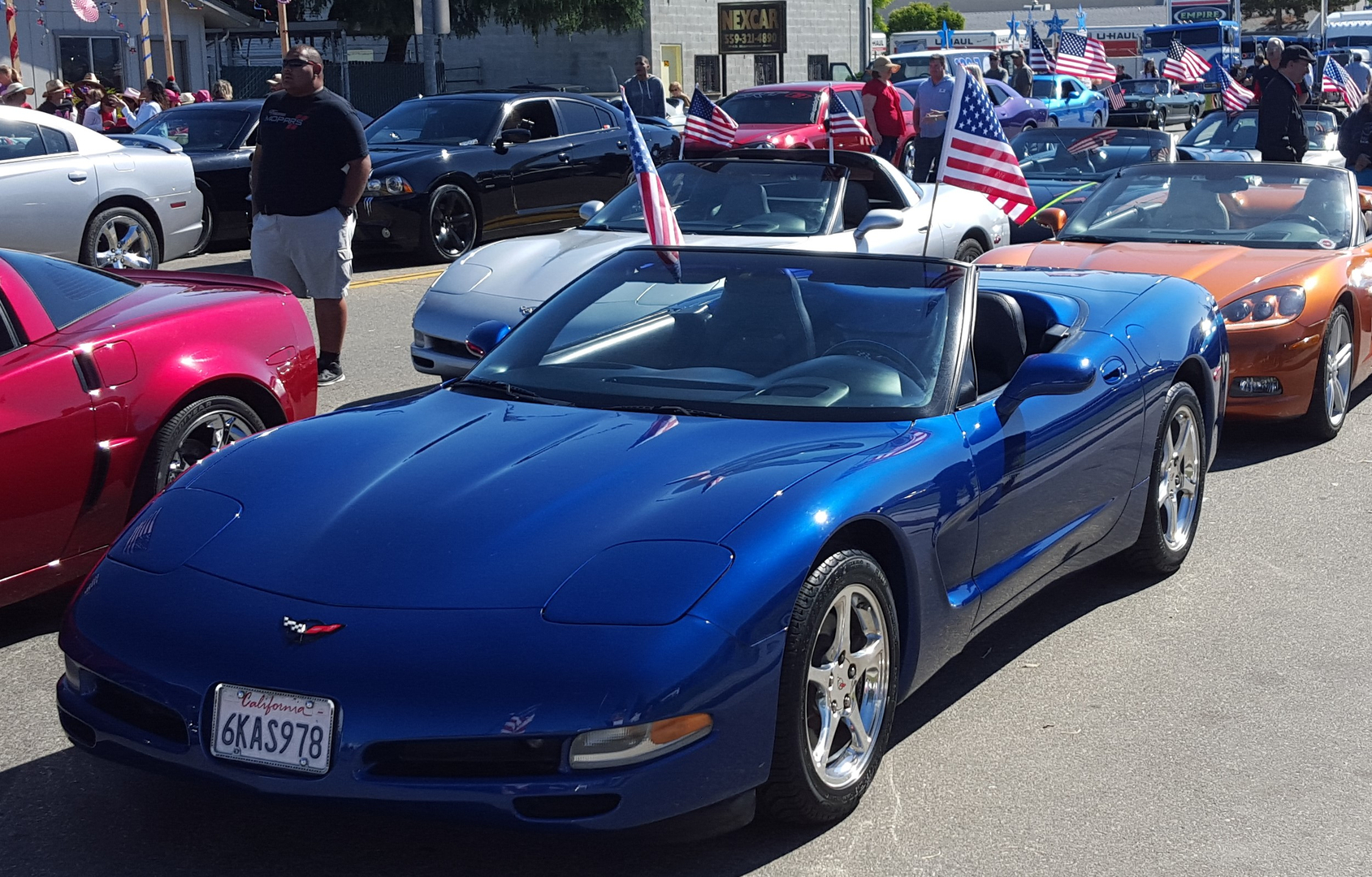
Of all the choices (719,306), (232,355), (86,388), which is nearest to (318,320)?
(232,355)

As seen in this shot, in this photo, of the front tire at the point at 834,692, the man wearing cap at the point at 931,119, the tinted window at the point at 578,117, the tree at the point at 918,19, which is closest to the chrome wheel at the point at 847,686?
the front tire at the point at 834,692

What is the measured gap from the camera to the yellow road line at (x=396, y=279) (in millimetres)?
13375

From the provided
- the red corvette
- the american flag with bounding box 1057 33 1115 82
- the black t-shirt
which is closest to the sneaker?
the black t-shirt

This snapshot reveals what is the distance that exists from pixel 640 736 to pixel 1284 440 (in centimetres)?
590

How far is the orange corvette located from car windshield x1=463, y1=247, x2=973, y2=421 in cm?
348

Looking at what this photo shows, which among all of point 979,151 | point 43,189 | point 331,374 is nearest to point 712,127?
point 43,189

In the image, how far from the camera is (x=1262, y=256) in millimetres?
8469

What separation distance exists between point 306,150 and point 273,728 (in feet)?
20.4

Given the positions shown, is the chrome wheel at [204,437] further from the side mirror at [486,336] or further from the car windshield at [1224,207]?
the car windshield at [1224,207]

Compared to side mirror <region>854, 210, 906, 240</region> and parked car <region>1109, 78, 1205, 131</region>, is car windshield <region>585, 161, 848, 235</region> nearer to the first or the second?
side mirror <region>854, 210, 906, 240</region>

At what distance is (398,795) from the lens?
3.13 metres

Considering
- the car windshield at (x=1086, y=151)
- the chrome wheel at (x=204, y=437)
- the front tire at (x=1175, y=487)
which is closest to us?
the chrome wheel at (x=204, y=437)

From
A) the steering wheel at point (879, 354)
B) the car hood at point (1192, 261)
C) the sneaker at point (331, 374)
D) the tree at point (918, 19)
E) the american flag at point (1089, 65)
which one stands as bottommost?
the sneaker at point (331, 374)

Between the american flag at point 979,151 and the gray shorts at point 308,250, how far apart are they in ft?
11.5
